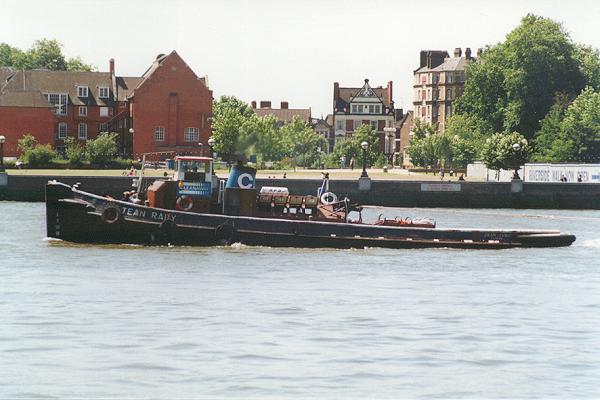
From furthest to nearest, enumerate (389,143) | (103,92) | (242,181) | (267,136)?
(389,143) → (267,136) → (103,92) → (242,181)

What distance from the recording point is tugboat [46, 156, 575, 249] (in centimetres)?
4788

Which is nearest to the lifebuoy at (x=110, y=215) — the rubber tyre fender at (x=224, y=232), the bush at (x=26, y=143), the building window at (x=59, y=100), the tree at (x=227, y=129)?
the rubber tyre fender at (x=224, y=232)

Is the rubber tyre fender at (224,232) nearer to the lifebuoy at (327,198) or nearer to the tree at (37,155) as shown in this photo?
the lifebuoy at (327,198)

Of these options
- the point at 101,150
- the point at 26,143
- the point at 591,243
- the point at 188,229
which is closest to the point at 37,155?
the point at 101,150

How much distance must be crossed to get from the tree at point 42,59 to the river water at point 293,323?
127 m

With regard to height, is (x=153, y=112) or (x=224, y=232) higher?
(x=153, y=112)

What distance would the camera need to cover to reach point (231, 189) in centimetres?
4850

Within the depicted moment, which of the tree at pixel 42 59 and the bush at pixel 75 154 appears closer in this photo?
the bush at pixel 75 154

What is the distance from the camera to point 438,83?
183 m

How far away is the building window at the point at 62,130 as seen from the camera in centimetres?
12762

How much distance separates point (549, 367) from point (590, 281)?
16.5m

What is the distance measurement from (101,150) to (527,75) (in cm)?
3884

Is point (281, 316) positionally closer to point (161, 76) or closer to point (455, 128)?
point (161, 76)

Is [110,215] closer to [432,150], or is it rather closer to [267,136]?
[267,136]
